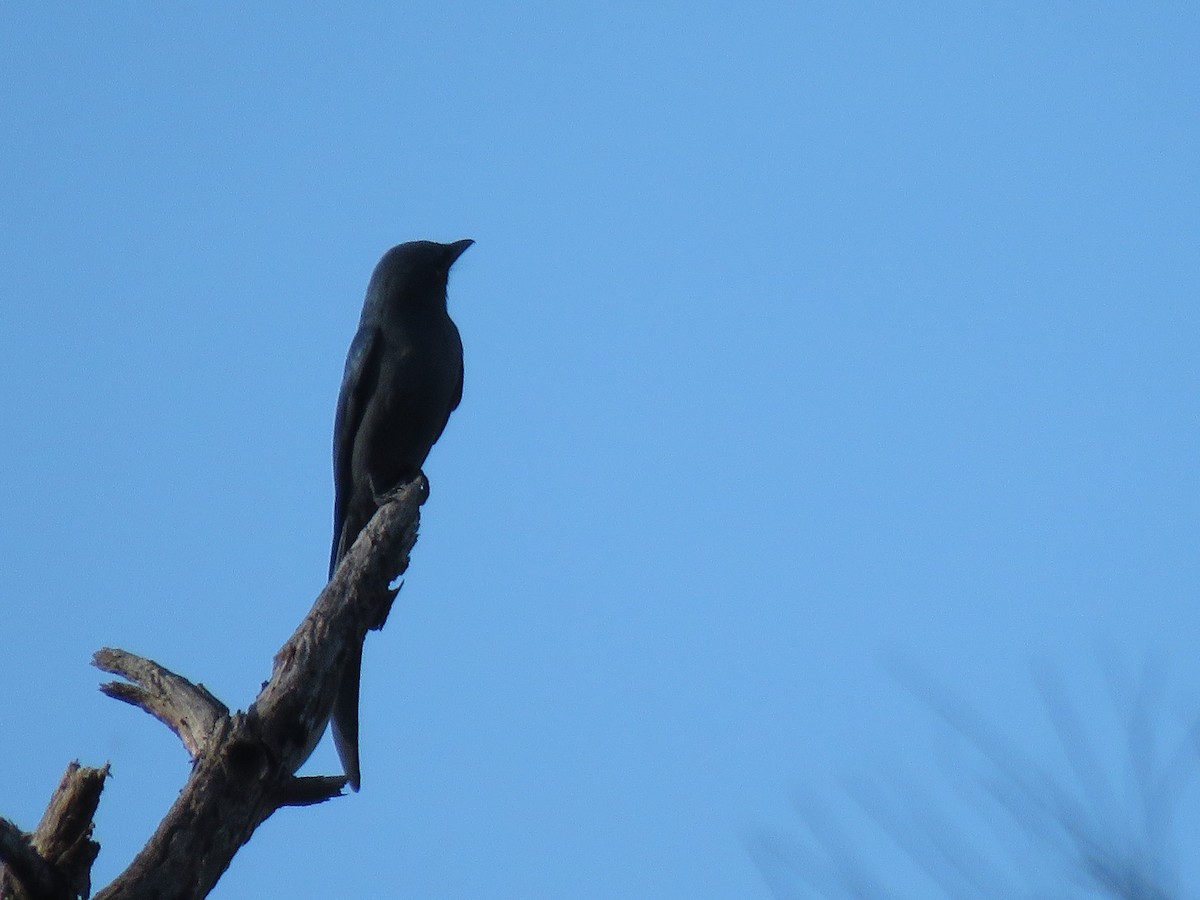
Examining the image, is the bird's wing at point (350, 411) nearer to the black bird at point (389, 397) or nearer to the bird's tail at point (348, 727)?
the black bird at point (389, 397)

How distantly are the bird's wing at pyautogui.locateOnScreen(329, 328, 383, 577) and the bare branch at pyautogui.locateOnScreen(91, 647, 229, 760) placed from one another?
2.72 meters

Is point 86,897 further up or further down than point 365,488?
further down

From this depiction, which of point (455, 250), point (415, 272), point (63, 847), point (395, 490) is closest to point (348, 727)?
point (395, 490)

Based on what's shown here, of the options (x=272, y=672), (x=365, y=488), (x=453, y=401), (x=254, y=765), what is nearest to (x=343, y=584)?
(x=272, y=672)

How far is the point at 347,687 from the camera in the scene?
22.3ft

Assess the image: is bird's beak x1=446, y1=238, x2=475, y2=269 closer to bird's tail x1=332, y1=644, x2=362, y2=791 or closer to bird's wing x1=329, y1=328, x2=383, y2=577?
bird's wing x1=329, y1=328, x2=383, y2=577

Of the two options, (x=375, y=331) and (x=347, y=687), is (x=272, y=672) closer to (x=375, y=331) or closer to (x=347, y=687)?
(x=347, y=687)

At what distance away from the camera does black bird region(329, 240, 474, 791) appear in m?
8.09

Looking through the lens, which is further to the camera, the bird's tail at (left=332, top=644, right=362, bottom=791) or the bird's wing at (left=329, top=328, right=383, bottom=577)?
the bird's wing at (left=329, top=328, right=383, bottom=577)

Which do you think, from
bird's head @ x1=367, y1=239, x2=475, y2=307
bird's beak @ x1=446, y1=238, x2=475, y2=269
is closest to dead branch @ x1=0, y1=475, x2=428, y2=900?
bird's head @ x1=367, y1=239, x2=475, y2=307

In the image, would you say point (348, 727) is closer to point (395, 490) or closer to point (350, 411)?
point (395, 490)

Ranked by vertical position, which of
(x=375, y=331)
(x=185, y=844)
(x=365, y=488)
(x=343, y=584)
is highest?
(x=375, y=331)

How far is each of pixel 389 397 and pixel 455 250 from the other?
4.38 ft

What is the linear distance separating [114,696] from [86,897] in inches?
38.4
